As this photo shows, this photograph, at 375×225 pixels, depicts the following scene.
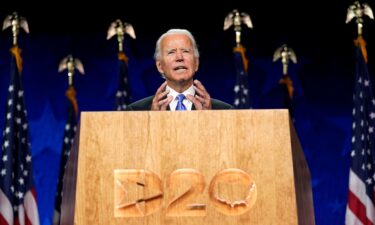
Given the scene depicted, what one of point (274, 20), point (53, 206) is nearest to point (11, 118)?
point (53, 206)

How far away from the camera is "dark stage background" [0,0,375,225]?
6953 millimetres

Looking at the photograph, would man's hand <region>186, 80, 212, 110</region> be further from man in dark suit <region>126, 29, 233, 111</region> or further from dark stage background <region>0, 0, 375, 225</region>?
dark stage background <region>0, 0, 375, 225</region>

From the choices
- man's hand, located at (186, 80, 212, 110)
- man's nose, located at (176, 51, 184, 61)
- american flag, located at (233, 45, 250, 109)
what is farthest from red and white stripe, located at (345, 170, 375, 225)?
man's hand, located at (186, 80, 212, 110)

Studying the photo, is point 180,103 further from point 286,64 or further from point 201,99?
point 286,64

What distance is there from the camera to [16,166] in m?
5.98

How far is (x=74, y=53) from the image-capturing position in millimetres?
7117

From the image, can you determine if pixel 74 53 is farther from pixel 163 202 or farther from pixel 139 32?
pixel 163 202

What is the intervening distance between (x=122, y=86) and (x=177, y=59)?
341cm

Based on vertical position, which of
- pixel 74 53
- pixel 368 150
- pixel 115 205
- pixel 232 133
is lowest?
pixel 115 205

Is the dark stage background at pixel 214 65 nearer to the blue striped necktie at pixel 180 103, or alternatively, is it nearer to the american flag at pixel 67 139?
the american flag at pixel 67 139

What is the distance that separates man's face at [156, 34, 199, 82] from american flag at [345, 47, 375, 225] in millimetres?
3160

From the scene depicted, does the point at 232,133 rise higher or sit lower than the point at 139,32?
lower

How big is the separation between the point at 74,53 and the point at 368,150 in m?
2.81

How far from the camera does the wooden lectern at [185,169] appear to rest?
7.57 ft
